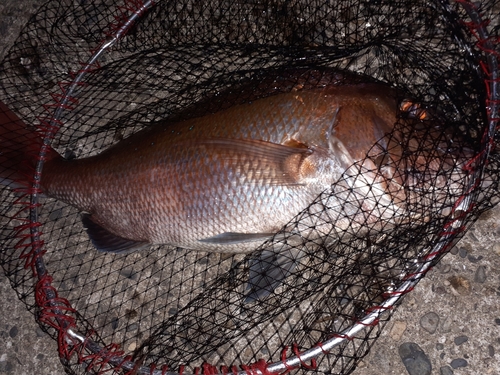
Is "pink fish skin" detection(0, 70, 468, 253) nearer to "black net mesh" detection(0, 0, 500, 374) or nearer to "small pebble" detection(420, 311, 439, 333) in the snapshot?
"black net mesh" detection(0, 0, 500, 374)

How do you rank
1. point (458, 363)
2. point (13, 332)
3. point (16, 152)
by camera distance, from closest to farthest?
1. point (458, 363)
2. point (16, 152)
3. point (13, 332)

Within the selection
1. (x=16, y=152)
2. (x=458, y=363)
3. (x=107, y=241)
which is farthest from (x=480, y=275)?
(x=16, y=152)

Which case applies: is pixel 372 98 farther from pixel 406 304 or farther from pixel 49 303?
pixel 49 303

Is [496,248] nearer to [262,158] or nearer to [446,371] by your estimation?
[446,371]

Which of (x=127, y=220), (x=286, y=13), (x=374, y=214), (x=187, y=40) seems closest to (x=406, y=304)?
(x=374, y=214)

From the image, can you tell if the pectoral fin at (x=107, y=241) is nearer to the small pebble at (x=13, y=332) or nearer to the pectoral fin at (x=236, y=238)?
the pectoral fin at (x=236, y=238)

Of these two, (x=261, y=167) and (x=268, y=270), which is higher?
(x=261, y=167)
